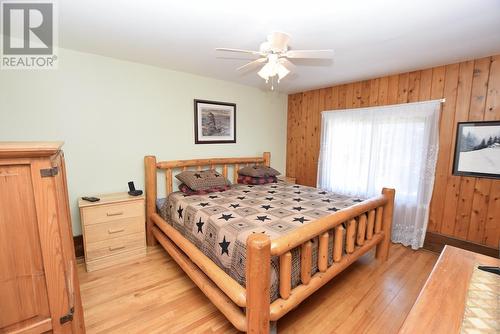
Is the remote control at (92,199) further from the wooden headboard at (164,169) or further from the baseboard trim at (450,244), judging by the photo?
the baseboard trim at (450,244)

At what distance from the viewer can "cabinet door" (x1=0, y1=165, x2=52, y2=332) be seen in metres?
0.78

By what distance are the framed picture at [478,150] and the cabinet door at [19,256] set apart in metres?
3.68

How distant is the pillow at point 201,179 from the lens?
2781mm

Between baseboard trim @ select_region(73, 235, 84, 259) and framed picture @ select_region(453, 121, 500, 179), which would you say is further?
baseboard trim @ select_region(73, 235, 84, 259)

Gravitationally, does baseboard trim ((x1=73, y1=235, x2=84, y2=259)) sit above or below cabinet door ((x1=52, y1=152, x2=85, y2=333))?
below

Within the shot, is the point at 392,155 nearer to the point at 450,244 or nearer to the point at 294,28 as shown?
the point at 450,244

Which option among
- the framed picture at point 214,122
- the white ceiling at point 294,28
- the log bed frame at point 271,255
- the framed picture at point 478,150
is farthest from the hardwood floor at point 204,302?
the white ceiling at point 294,28

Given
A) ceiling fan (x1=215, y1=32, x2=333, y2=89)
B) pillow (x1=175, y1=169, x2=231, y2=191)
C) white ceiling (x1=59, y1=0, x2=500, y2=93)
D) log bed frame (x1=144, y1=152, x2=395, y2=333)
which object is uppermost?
white ceiling (x1=59, y1=0, x2=500, y2=93)

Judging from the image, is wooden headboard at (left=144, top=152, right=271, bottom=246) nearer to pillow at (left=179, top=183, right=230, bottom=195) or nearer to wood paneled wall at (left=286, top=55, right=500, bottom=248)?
pillow at (left=179, top=183, right=230, bottom=195)

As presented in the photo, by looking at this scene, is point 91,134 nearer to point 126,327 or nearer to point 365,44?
point 126,327

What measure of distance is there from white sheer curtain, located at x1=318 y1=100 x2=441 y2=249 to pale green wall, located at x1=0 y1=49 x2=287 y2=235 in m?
1.96

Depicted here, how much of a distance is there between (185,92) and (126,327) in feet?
8.83

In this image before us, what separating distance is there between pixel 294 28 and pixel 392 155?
224 centimetres

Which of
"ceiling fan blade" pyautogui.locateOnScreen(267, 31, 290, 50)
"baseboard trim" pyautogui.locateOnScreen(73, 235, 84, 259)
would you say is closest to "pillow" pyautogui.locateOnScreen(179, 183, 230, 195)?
"baseboard trim" pyautogui.locateOnScreen(73, 235, 84, 259)
